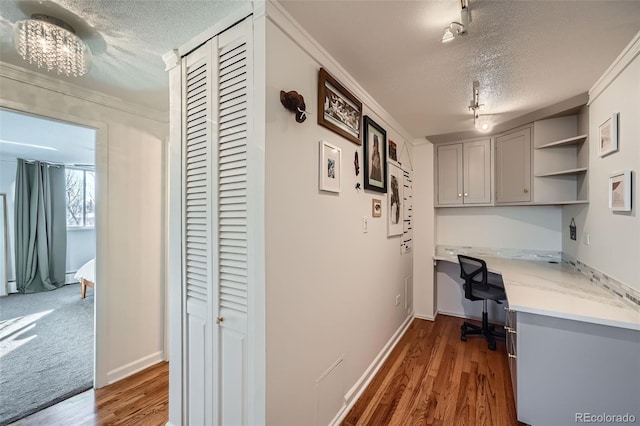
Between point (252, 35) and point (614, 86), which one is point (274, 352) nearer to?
point (252, 35)

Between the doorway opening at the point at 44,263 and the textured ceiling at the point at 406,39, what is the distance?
54.4 inches

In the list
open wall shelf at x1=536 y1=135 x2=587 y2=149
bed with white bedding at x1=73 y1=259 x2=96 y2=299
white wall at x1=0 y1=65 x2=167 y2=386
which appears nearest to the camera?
white wall at x1=0 y1=65 x2=167 y2=386

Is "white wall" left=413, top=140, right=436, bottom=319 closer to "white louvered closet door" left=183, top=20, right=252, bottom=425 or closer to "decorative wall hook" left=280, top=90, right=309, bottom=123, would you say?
"decorative wall hook" left=280, top=90, right=309, bottom=123

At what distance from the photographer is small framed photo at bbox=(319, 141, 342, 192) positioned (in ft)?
5.13

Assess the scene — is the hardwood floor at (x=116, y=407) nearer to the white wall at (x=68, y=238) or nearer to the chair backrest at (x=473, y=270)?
the chair backrest at (x=473, y=270)

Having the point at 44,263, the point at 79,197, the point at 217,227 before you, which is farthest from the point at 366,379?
the point at 79,197

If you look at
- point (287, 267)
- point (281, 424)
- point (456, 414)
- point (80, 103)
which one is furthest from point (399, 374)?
point (80, 103)

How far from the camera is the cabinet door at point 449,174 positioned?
133 inches

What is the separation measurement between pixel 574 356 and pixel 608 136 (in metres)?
1.49

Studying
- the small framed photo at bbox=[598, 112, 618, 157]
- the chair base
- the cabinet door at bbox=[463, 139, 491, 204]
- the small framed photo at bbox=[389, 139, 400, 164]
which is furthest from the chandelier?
the chair base

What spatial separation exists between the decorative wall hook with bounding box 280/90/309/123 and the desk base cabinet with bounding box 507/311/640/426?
72.4 inches

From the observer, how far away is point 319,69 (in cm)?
158

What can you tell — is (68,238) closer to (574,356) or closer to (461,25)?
(461,25)

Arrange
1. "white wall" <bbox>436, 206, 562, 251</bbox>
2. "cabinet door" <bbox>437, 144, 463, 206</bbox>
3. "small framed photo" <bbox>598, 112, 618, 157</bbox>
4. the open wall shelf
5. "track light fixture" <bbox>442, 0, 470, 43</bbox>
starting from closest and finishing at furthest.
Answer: "track light fixture" <bbox>442, 0, 470, 43</bbox> < "small framed photo" <bbox>598, 112, 618, 157</bbox> < the open wall shelf < "white wall" <bbox>436, 206, 562, 251</bbox> < "cabinet door" <bbox>437, 144, 463, 206</bbox>
